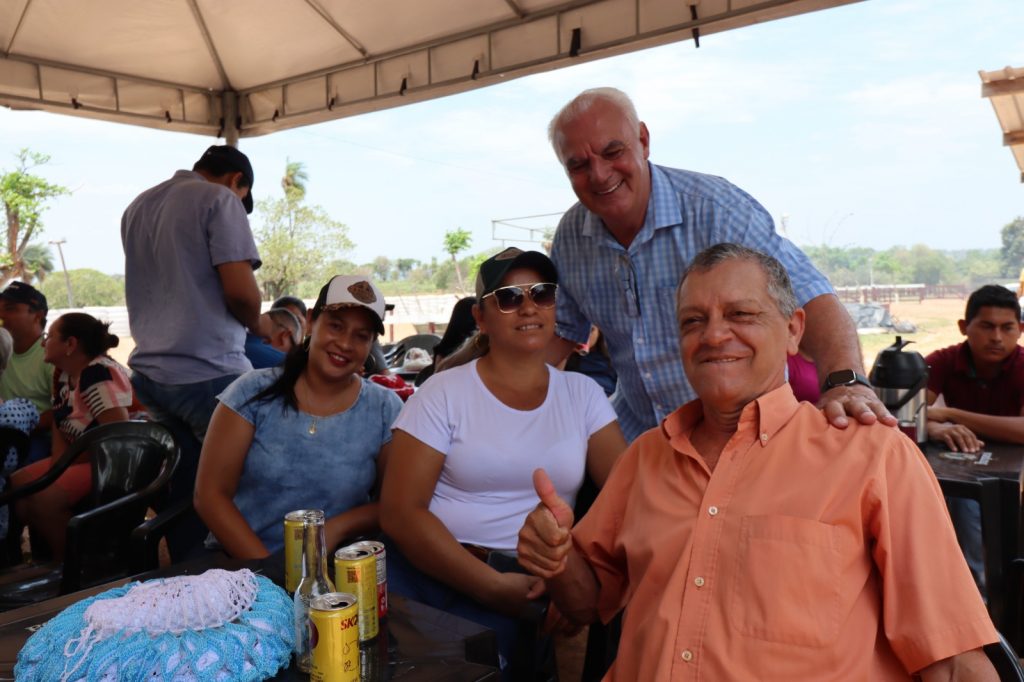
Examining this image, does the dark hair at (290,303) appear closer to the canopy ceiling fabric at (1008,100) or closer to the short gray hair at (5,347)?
the short gray hair at (5,347)

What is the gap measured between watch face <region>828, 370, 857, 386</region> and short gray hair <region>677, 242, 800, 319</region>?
233 mm

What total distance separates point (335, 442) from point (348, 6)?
410cm

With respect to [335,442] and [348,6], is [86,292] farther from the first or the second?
[335,442]

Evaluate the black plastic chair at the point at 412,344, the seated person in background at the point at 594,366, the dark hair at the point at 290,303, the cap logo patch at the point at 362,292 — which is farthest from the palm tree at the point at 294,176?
the cap logo patch at the point at 362,292

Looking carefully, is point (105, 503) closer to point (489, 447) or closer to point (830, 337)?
point (489, 447)

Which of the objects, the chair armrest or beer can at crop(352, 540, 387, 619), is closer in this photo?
beer can at crop(352, 540, 387, 619)

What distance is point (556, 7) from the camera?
4.96m

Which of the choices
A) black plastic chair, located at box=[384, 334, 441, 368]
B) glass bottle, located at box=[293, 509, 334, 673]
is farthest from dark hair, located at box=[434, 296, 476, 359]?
black plastic chair, located at box=[384, 334, 441, 368]

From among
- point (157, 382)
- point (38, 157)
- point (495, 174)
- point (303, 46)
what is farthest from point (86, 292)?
point (157, 382)

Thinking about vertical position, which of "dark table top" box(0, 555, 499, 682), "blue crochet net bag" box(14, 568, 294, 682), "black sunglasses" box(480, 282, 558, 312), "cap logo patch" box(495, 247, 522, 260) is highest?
"cap logo patch" box(495, 247, 522, 260)

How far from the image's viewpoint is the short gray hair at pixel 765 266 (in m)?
1.62

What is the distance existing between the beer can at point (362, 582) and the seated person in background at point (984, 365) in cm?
268

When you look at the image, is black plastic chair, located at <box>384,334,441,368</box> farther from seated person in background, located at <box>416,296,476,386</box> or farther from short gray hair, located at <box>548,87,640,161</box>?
short gray hair, located at <box>548,87,640,161</box>

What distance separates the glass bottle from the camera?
141 cm
